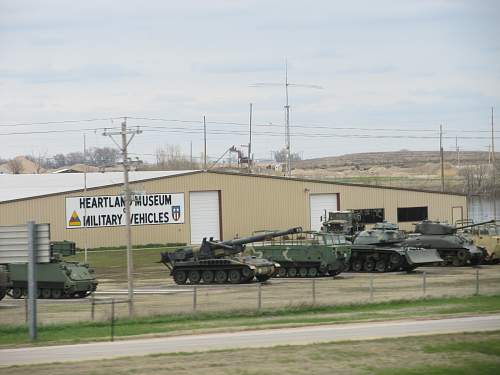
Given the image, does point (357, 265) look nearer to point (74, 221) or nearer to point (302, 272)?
point (302, 272)

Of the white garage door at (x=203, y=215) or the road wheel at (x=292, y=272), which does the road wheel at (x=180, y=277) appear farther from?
the white garage door at (x=203, y=215)

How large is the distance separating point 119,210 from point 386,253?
24854 millimetres

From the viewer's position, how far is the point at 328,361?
21.1 m

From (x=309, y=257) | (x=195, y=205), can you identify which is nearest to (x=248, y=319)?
(x=309, y=257)

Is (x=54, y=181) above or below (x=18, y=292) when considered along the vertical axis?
above

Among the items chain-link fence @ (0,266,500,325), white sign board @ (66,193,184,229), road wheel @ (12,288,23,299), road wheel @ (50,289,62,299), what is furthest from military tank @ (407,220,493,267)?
white sign board @ (66,193,184,229)

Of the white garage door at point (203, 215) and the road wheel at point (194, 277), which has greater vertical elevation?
the white garage door at point (203, 215)

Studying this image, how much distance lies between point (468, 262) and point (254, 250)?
11.7m

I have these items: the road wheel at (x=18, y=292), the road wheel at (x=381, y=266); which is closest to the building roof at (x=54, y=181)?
the road wheel at (x=381, y=266)

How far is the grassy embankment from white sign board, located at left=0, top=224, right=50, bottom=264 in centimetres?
626

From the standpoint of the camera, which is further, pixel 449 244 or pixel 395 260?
pixel 449 244

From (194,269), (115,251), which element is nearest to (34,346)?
(194,269)

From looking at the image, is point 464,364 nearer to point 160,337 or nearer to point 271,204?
point 160,337

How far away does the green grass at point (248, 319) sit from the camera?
27.1m
